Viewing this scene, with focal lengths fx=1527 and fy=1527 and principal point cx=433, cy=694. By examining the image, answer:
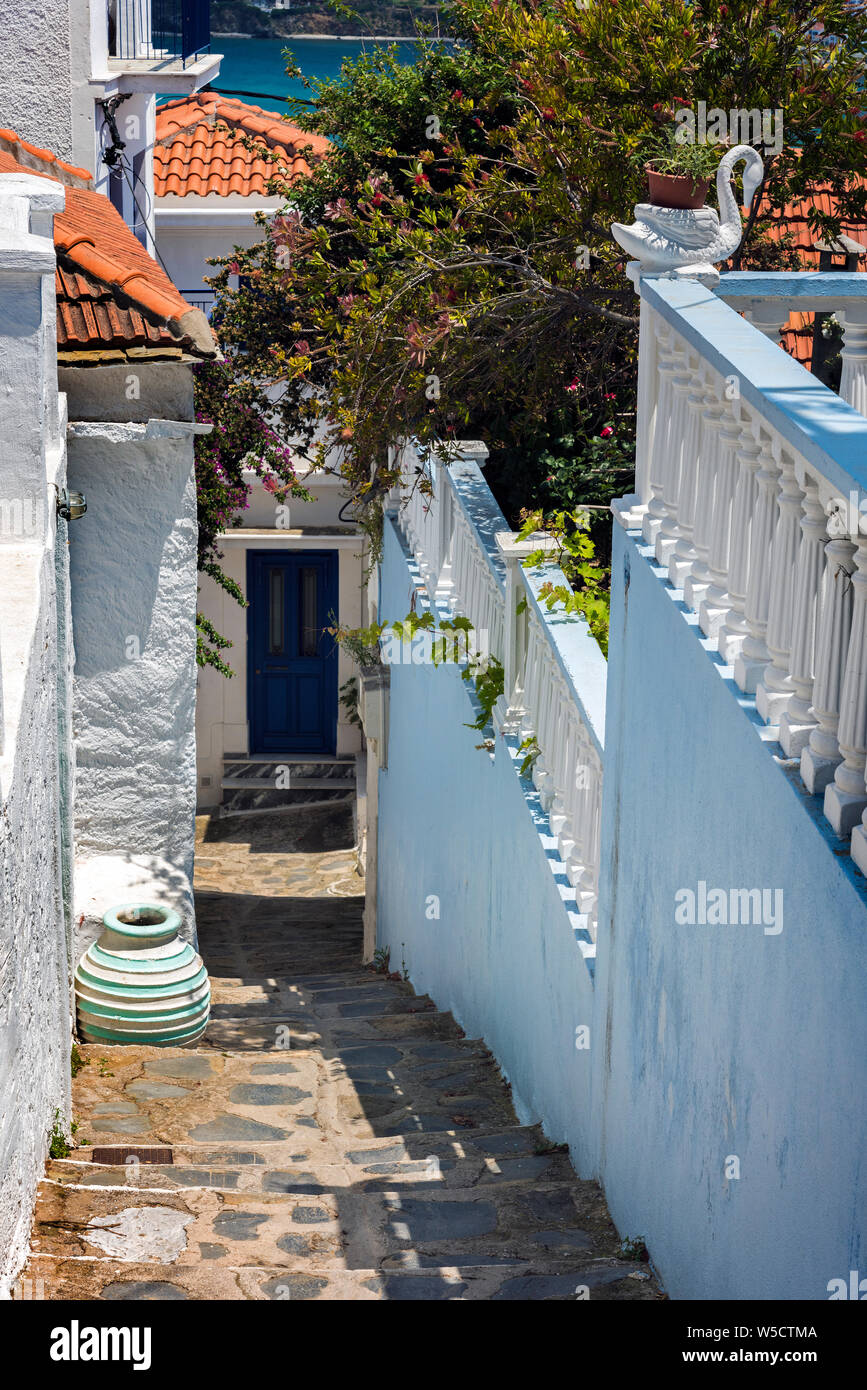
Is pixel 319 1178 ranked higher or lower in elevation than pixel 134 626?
lower

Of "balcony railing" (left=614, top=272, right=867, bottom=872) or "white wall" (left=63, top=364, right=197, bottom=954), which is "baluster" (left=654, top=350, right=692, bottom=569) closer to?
"balcony railing" (left=614, top=272, right=867, bottom=872)

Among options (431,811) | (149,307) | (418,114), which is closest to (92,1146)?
(431,811)

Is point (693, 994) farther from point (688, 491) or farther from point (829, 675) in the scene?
point (688, 491)

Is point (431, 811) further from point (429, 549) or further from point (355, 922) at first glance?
point (355, 922)

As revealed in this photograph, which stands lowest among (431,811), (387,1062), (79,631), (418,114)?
(387,1062)

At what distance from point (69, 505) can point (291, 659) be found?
448 inches

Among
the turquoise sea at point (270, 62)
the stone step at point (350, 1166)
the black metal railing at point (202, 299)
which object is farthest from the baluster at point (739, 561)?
Answer: the turquoise sea at point (270, 62)

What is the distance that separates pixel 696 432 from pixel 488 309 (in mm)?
3224

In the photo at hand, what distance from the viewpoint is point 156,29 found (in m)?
13.3

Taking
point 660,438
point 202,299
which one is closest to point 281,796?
point 202,299

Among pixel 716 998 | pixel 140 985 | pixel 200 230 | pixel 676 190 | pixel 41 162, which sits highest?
pixel 41 162

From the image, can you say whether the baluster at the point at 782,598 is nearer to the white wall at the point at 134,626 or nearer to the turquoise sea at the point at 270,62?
the white wall at the point at 134,626

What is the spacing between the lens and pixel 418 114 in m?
10.4

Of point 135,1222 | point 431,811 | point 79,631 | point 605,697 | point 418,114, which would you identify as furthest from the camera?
point 418,114
